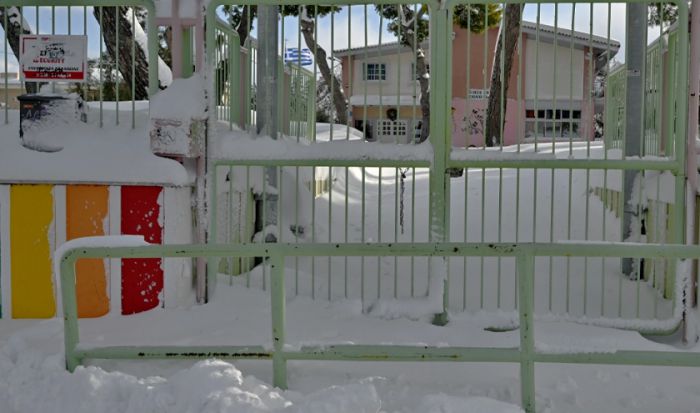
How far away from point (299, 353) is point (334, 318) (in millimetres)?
1257

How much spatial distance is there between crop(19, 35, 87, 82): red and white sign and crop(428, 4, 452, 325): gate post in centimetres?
242

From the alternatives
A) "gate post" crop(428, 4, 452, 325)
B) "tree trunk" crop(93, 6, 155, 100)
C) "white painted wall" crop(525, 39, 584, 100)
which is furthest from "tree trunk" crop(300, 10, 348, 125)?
"gate post" crop(428, 4, 452, 325)

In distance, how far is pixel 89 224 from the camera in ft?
15.3

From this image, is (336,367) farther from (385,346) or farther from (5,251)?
(5,251)

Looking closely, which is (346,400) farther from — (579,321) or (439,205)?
(579,321)

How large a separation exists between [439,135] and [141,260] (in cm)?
215

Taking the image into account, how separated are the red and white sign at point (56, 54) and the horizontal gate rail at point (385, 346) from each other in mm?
1929

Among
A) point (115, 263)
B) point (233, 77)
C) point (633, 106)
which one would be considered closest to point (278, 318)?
point (115, 263)

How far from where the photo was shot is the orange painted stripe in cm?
464

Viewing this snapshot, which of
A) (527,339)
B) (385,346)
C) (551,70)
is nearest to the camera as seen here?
(527,339)

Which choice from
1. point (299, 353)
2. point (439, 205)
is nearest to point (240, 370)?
point (299, 353)

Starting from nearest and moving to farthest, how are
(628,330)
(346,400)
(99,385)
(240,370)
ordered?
(346,400)
(99,385)
(240,370)
(628,330)

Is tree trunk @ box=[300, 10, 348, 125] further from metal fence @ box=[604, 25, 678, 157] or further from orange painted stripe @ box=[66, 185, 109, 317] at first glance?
orange painted stripe @ box=[66, 185, 109, 317]

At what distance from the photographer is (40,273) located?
4699mm
